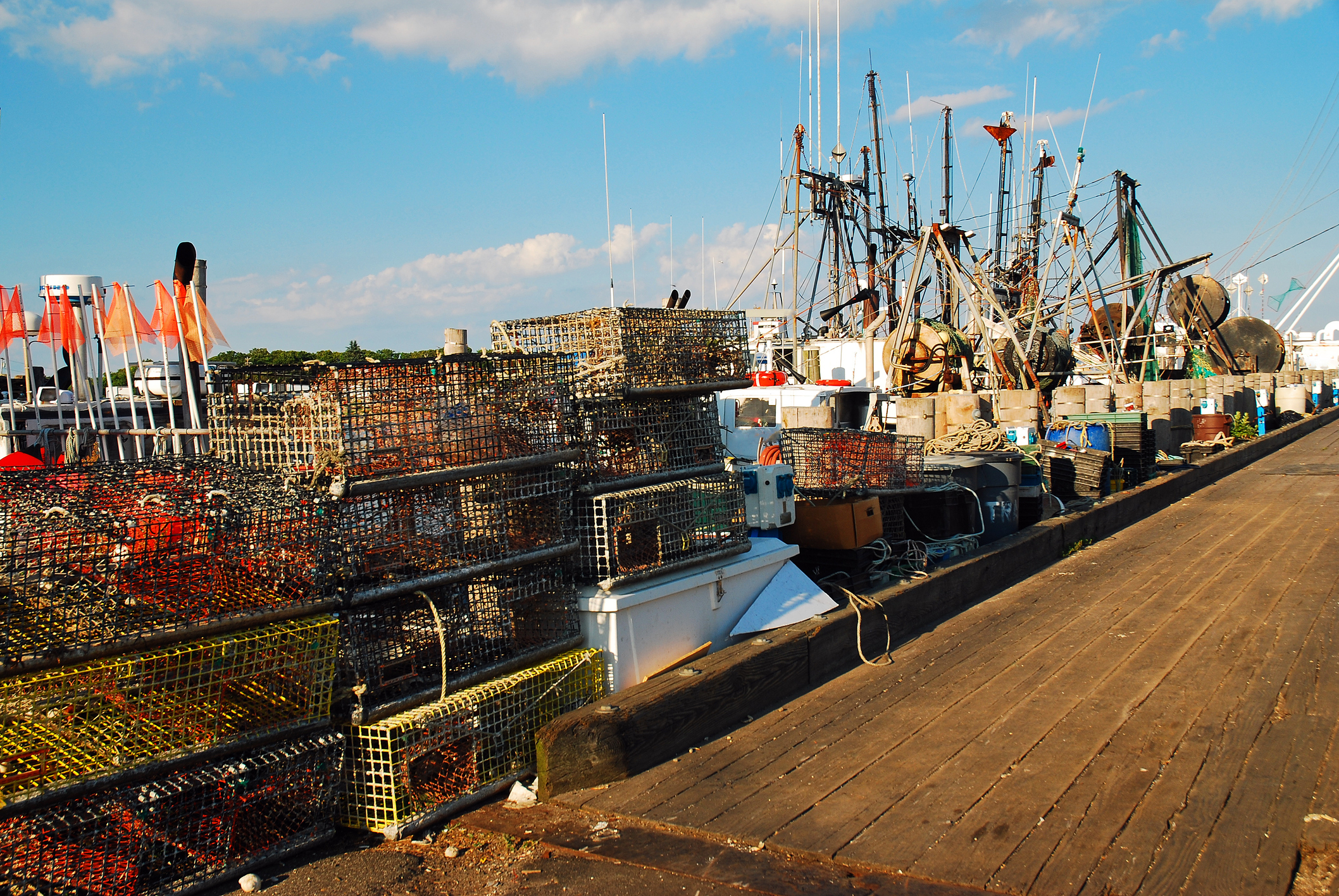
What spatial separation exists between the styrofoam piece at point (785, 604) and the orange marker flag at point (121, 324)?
906cm

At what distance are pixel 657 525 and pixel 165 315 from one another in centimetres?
859

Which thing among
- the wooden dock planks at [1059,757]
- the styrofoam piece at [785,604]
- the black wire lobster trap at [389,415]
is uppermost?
the black wire lobster trap at [389,415]

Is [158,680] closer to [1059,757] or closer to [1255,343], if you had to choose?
[1059,757]

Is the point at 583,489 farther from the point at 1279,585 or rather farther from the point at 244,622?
the point at 1279,585

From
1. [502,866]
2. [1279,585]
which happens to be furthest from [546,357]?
[1279,585]

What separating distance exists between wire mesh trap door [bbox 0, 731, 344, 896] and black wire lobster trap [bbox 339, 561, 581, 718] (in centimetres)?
29

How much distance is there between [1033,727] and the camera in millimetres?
4184

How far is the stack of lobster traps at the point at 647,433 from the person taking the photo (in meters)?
4.42

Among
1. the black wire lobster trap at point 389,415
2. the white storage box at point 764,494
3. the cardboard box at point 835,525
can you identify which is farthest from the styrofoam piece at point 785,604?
the black wire lobster trap at point 389,415

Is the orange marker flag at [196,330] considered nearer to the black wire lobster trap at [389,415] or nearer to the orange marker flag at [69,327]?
the orange marker flag at [69,327]

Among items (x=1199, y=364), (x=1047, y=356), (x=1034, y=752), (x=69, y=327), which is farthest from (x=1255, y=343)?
(x=1034, y=752)

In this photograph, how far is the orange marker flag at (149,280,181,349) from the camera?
34.9ft

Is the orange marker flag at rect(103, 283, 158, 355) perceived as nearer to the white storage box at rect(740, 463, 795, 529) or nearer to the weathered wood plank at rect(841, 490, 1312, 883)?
the white storage box at rect(740, 463, 795, 529)

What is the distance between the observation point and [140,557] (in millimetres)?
3027
